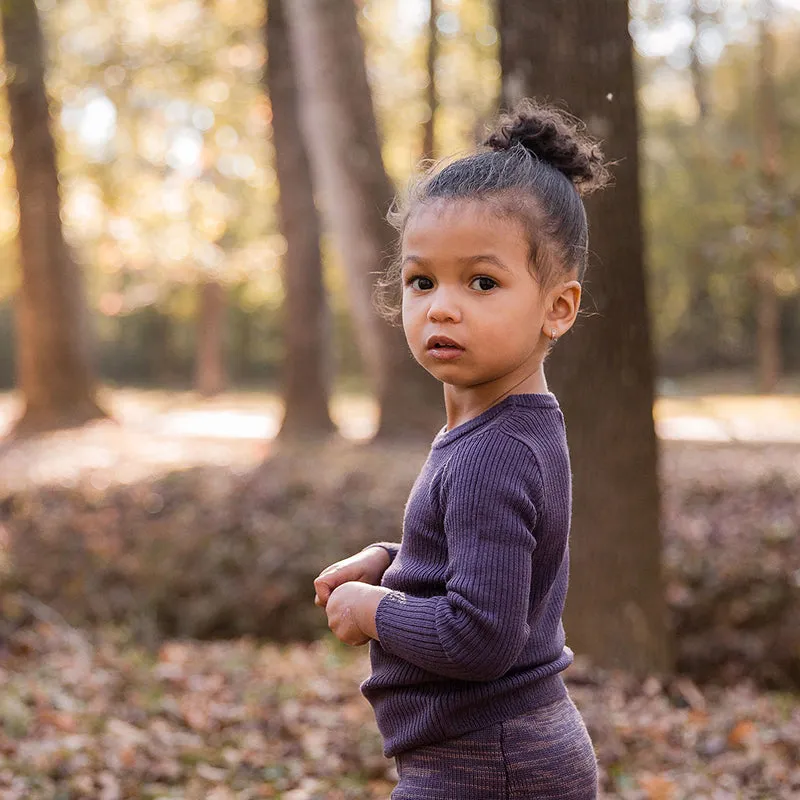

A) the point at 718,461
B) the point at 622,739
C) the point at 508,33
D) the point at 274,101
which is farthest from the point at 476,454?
the point at 274,101

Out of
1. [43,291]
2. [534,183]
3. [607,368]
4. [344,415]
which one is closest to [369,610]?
[534,183]

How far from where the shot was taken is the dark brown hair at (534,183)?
6.64 ft

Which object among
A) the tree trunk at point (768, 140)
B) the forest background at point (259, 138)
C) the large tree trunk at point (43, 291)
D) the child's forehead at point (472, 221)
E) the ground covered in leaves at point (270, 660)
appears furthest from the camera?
the tree trunk at point (768, 140)

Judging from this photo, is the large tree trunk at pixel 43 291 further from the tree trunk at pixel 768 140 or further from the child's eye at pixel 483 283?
the child's eye at pixel 483 283

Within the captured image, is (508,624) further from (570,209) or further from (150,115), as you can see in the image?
(150,115)

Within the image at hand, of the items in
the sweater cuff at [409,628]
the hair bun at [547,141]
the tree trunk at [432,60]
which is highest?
the tree trunk at [432,60]

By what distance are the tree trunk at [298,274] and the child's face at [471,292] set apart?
1207 cm

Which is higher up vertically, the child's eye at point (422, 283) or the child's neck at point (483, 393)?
the child's eye at point (422, 283)

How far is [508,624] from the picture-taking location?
1.89m

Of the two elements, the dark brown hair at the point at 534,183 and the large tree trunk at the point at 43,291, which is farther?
the large tree trunk at the point at 43,291

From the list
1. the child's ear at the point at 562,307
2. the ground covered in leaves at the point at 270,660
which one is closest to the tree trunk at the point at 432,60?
the ground covered in leaves at the point at 270,660

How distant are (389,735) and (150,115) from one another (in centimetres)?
1836

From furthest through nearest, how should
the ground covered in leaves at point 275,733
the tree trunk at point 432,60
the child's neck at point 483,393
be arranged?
the tree trunk at point 432,60 → the ground covered in leaves at point 275,733 → the child's neck at point 483,393

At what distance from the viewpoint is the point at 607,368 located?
5062 mm
